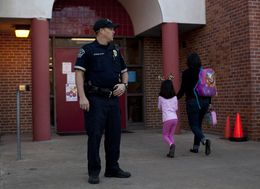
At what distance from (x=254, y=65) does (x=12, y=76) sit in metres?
6.79

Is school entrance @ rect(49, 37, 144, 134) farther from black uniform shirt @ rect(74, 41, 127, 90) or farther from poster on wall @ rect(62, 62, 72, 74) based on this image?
black uniform shirt @ rect(74, 41, 127, 90)

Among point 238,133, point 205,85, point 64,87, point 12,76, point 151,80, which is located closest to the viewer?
point 205,85

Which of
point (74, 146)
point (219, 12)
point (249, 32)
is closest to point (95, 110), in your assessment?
point (74, 146)

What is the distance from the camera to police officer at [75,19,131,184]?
575 centimetres

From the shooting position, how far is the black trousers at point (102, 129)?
5746 millimetres

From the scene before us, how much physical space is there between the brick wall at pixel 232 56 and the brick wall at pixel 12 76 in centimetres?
501

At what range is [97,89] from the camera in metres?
5.77

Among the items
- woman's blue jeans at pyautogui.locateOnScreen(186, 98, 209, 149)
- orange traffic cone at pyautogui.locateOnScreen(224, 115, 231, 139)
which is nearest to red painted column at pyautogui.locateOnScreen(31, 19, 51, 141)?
woman's blue jeans at pyautogui.locateOnScreen(186, 98, 209, 149)

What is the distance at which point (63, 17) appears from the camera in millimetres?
12820

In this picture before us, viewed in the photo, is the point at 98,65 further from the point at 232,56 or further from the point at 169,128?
the point at 232,56

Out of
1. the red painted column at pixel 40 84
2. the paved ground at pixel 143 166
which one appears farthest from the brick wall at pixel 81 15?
the paved ground at pixel 143 166

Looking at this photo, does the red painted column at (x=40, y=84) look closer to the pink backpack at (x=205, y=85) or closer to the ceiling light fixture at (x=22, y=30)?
the ceiling light fixture at (x=22, y=30)

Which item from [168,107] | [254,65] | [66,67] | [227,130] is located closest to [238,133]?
[227,130]

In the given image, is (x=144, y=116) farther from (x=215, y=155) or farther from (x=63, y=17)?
(x=215, y=155)
